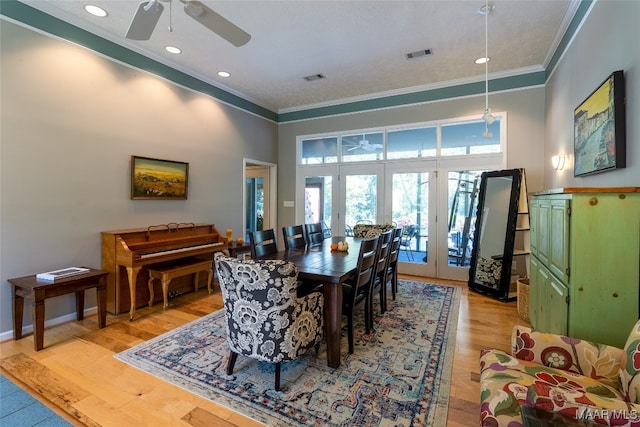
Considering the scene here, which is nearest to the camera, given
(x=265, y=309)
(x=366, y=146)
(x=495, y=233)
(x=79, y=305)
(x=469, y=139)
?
(x=265, y=309)

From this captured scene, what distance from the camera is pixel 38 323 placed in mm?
2549

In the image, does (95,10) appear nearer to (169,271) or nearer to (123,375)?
(169,271)

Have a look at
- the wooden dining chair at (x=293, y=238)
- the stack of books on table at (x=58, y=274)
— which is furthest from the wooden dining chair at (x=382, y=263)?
the stack of books on table at (x=58, y=274)

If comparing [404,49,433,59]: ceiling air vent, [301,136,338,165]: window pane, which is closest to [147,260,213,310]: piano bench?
[301,136,338,165]: window pane

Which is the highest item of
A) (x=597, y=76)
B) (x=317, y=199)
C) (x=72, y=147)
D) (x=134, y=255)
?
(x=597, y=76)

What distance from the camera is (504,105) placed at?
14.6 feet

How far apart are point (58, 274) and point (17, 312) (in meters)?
0.46

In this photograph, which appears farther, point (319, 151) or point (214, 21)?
point (319, 151)

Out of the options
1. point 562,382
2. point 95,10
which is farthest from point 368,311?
point 95,10

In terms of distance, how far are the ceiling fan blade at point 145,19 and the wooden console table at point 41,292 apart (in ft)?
7.22

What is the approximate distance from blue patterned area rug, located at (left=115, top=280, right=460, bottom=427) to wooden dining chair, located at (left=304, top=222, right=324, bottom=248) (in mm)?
1195

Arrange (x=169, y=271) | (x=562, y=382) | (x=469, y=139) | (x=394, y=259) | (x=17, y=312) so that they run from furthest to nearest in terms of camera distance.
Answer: (x=469, y=139), (x=394, y=259), (x=169, y=271), (x=17, y=312), (x=562, y=382)

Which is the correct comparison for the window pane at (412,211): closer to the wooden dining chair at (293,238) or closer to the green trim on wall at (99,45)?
the wooden dining chair at (293,238)

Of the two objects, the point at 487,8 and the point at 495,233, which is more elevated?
the point at 487,8
